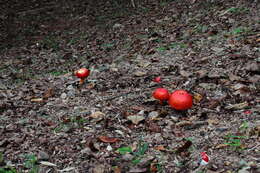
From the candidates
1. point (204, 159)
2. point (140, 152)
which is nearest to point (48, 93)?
point (140, 152)

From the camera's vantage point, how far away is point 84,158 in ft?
10.0

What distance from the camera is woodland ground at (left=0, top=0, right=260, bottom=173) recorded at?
3.00 m

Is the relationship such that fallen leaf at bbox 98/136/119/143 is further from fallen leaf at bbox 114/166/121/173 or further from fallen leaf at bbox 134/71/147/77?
fallen leaf at bbox 134/71/147/77

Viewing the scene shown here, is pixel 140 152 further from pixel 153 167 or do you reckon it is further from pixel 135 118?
pixel 135 118

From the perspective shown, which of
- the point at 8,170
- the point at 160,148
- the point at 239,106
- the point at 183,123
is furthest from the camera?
the point at 239,106

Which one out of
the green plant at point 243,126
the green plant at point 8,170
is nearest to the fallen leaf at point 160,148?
the green plant at point 243,126

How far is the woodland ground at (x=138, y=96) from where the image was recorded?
118 inches

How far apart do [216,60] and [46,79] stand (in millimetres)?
2598

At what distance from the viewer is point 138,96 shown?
4.20 metres

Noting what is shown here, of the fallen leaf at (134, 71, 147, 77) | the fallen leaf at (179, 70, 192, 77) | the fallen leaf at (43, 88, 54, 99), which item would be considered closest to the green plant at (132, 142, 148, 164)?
the fallen leaf at (179, 70, 192, 77)

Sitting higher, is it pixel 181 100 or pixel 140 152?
pixel 181 100

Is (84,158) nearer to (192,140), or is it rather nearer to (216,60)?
(192,140)

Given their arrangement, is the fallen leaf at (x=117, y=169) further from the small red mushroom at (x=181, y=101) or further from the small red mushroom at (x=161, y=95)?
the small red mushroom at (x=161, y=95)

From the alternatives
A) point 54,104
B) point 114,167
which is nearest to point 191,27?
point 54,104
